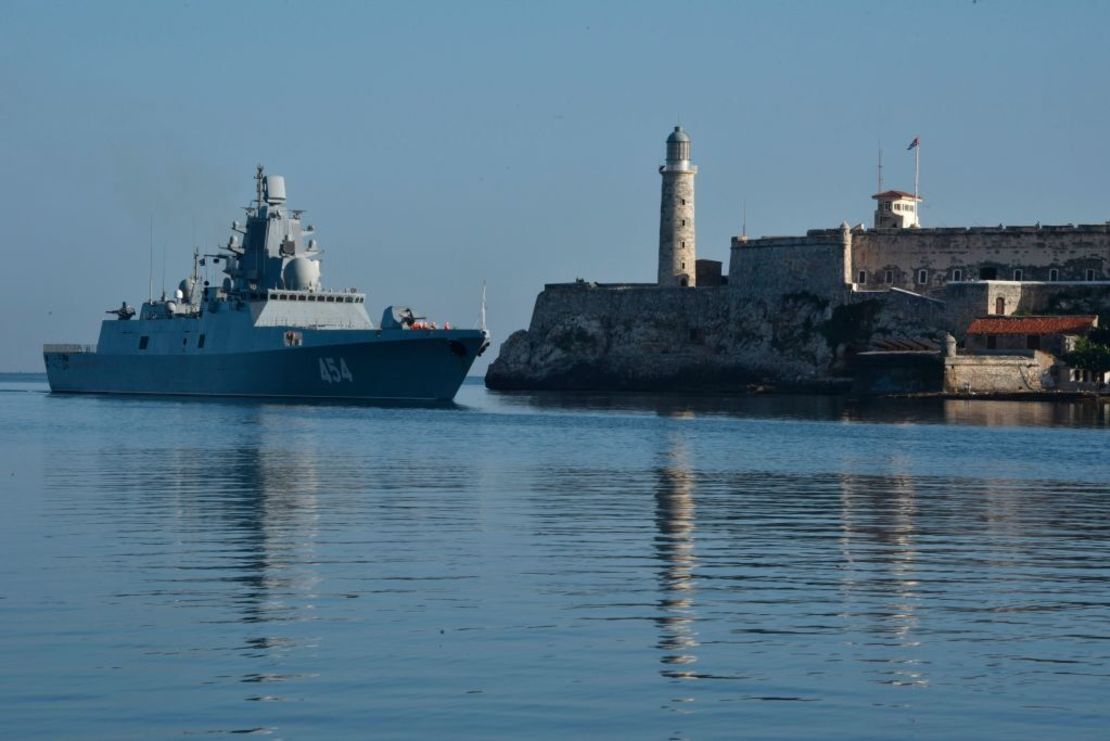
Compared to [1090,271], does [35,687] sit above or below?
below

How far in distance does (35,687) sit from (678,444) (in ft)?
84.0

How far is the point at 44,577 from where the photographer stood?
13773mm

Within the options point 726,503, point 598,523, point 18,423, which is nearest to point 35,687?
point 598,523

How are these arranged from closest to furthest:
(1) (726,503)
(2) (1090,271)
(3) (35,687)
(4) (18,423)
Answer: (3) (35,687)
(1) (726,503)
(4) (18,423)
(2) (1090,271)

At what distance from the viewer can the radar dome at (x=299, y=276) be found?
60625mm

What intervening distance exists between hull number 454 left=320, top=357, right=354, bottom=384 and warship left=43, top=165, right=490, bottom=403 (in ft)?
0.11

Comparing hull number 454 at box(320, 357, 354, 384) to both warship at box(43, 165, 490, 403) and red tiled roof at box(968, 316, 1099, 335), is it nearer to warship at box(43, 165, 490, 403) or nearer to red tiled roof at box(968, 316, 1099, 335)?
warship at box(43, 165, 490, 403)

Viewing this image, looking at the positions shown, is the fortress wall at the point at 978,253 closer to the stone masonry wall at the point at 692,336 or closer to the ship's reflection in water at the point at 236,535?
the stone masonry wall at the point at 692,336

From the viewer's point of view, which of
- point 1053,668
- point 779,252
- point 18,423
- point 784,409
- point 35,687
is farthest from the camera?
point 779,252

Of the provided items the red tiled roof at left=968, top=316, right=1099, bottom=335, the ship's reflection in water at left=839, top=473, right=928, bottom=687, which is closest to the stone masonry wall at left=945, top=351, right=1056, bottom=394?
the red tiled roof at left=968, top=316, right=1099, bottom=335

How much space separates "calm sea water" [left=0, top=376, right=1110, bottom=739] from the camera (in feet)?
30.7

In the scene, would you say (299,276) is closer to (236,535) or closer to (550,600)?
(236,535)

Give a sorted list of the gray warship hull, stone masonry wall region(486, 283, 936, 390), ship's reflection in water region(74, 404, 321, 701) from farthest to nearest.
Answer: stone masonry wall region(486, 283, 936, 390), the gray warship hull, ship's reflection in water region(74, 404, 321, 701)

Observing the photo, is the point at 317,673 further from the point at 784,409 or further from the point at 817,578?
the point at 784,409
